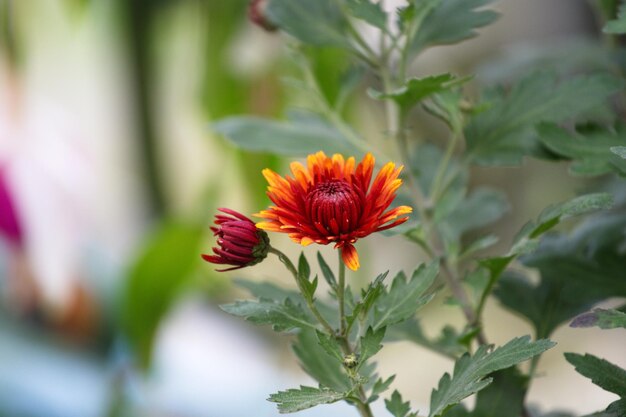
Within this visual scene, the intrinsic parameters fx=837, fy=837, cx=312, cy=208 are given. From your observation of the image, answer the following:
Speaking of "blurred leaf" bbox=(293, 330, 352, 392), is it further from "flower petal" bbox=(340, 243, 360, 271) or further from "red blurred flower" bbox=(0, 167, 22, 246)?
"red blurred flower" bbox=(0, 167, 22, 246)

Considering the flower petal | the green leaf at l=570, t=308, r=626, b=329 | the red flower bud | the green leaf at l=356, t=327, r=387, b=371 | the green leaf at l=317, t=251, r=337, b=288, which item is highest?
the red flower bud

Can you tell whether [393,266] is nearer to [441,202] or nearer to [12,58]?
[12,58]

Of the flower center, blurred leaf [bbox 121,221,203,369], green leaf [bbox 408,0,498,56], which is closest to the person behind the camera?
the flower center

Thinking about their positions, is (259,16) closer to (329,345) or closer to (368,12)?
(368,12)

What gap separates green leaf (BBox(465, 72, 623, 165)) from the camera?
32cm

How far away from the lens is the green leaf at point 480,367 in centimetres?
22

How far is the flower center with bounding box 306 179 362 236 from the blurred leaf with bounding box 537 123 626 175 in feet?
0.36

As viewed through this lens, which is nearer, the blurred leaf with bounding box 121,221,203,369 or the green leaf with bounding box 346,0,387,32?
the green leaf with bounding box 346,0,387,32

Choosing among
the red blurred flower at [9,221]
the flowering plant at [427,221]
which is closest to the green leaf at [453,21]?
the flowering plant at [427,221]

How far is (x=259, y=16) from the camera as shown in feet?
1.18

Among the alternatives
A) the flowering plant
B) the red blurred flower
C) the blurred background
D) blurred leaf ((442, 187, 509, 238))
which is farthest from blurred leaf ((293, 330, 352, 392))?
the red blurred flower

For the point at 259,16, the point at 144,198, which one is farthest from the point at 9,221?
the point at 259,16

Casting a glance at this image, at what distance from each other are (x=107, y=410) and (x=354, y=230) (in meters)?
0.87

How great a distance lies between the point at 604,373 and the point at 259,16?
207 mm
